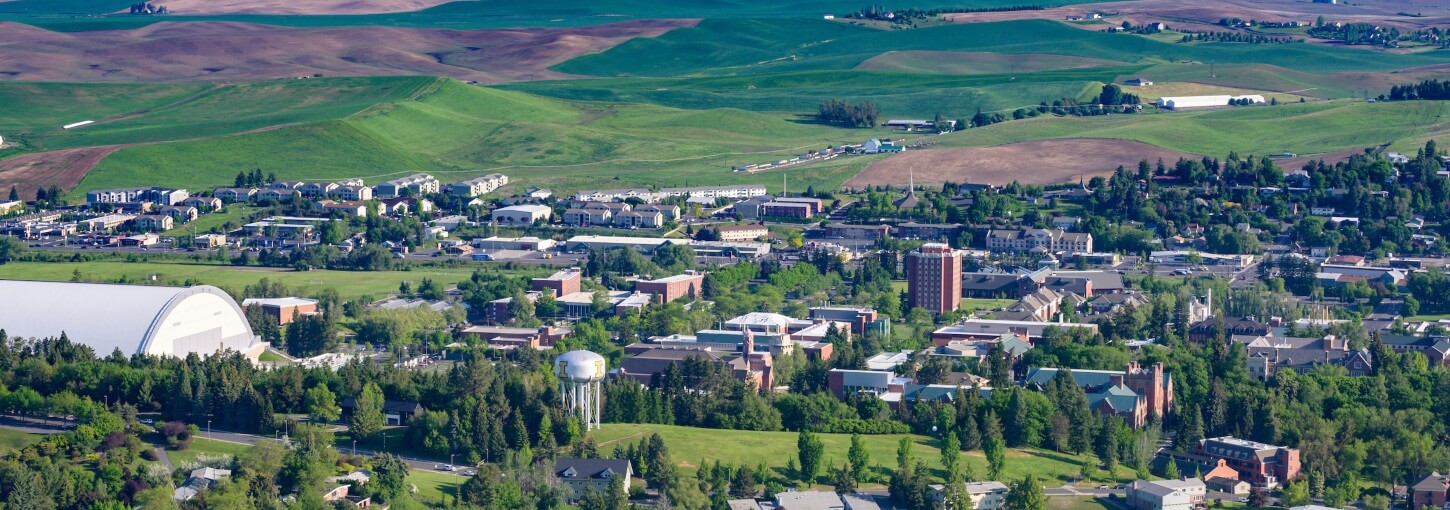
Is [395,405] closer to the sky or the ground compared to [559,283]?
closer to the ground

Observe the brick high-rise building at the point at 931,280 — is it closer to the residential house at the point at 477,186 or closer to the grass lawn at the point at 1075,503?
the grass lawn at the point at 1075,503

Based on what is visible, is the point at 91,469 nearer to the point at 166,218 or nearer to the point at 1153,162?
the point at 166,218

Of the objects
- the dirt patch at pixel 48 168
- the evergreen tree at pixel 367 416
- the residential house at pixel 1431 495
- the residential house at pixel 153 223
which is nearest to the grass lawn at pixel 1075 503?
the residential house at pixel 1431 495

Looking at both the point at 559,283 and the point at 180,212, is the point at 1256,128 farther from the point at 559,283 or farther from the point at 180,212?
the point at 559,283

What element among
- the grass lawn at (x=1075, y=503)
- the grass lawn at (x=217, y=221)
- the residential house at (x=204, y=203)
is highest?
the residential house at (x=204, y=203)

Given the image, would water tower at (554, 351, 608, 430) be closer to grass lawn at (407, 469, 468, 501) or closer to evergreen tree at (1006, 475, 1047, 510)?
grass lawn at (407, 469, 468, 501)

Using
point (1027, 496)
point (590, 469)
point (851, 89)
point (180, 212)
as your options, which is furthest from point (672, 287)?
point (851, 89)
